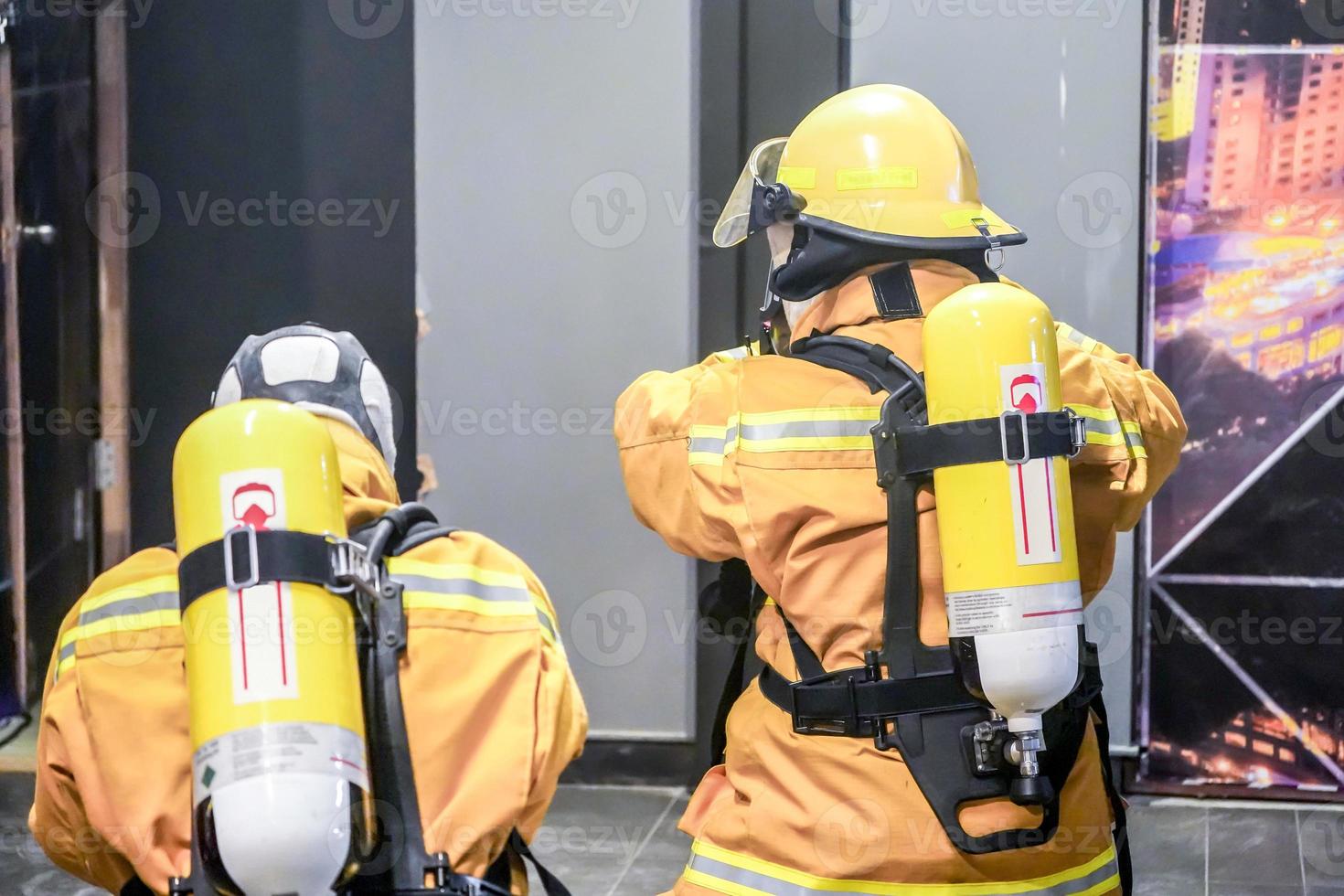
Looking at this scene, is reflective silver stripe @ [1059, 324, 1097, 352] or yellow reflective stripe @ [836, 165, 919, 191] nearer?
yellow reflective stripe @ [836, 165, 919, 191]

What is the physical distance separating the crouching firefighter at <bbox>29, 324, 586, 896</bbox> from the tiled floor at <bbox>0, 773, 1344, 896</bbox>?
81.6 inches

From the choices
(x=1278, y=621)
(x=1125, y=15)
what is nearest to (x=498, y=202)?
(x=1125, y=15)

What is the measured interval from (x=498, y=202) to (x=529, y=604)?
107 inches

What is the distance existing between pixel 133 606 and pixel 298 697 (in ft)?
1.00

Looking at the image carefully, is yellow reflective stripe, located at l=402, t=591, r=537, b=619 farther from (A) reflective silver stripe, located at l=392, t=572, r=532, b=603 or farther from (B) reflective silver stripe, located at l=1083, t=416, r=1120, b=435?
(B) reflective silver stripe, located at l=1083, t=416, r=1120, b=435

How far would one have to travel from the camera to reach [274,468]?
152 cm

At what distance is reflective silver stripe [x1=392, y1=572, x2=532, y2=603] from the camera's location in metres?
1.68

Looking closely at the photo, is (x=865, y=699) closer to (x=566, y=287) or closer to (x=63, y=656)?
(x=63, y=656)

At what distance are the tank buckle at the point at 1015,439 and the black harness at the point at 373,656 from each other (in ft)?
2.62

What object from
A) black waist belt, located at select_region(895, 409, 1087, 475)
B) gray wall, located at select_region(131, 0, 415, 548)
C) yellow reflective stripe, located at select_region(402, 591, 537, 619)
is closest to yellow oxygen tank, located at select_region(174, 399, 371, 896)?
yellow reflective stripe, located at select_region(402, 591, 537, 619)

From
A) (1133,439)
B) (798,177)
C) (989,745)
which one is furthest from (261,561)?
(1133,439)

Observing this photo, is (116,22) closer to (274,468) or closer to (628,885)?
(628,885)

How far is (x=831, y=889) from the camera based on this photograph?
2.00 m

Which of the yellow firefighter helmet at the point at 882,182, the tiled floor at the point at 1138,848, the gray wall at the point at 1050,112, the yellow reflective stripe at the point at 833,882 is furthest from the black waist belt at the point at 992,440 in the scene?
the gray wall at the point at 1050,112
